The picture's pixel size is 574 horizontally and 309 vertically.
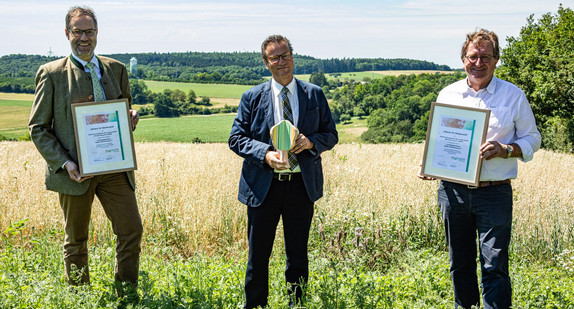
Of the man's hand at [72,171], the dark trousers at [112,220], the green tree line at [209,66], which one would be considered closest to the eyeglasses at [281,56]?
the dark trousers at [112,220]

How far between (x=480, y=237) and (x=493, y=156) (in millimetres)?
715

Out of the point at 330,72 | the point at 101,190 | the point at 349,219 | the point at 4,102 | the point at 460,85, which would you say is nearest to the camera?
the point at 460,85

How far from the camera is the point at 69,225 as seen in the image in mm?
4156

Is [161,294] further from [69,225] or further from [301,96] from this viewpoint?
[301,96]

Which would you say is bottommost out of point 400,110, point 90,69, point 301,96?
point 400,110

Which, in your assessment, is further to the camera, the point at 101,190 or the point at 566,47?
the point at 566,47

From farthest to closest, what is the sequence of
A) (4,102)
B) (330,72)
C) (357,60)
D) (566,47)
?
(357,60), (330,72), (4,102), (566,47)

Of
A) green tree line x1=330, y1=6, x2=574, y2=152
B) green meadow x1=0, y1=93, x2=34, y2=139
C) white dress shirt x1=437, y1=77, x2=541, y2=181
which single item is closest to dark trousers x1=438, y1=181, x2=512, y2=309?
white dress shirt x1=437, y1=77, x2=541, y2=181

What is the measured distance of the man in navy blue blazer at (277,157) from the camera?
156 inches

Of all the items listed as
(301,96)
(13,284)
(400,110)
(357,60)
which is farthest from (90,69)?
(357,60)

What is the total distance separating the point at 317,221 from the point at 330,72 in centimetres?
8374

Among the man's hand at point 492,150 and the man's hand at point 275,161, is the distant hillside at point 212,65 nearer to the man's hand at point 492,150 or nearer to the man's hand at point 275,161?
the man's hand at point 275,161

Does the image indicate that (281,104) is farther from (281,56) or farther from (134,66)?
(134,66)

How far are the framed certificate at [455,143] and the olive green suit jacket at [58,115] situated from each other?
287cm
